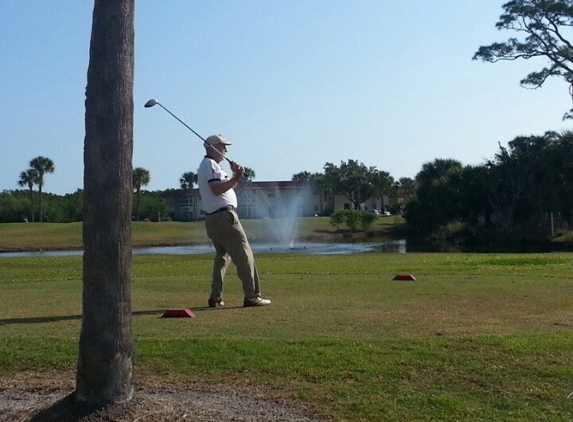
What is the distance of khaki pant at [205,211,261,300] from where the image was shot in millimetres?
9234

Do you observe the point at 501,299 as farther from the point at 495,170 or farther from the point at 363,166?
the point at 363,166

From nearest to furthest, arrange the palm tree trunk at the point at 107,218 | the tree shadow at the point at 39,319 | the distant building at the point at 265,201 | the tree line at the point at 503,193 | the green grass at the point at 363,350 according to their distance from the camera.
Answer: the palm tree trunk at the point at 107,218, the green grass at the point at 363,350, the tree shadow at the point at 39,319, the tree line at the point at 503,193, the distant building at the point at 265,201

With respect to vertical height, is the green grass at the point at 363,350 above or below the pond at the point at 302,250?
above

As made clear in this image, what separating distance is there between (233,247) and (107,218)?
462 cm

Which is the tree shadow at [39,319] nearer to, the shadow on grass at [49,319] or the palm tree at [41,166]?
the shadow on grass at [49,319]

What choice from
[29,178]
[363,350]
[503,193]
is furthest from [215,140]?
[29,178]

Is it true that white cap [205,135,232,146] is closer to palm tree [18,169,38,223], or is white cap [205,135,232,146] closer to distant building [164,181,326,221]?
distant building [164,181,326,221]

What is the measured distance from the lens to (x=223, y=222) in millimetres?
9305

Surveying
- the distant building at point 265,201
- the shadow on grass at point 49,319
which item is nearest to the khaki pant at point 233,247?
the shadow on grass at point 49,319

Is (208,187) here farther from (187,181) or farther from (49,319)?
(187,181)

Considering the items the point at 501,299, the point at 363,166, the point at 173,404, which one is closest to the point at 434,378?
the point at 173,404

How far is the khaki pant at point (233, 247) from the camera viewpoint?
30.3 ft

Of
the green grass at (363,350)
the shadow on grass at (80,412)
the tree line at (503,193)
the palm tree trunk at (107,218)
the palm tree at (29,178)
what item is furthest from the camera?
the palm tree at (29,178)

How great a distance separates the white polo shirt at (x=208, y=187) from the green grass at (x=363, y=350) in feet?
3.80
